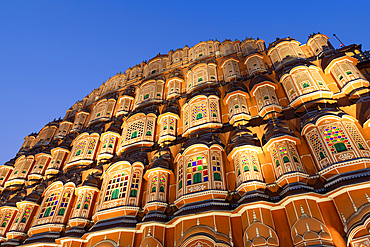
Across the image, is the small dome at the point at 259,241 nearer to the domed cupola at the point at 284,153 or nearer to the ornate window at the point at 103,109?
the domed cupola at the point at 284,153

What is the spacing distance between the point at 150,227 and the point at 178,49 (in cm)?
2446

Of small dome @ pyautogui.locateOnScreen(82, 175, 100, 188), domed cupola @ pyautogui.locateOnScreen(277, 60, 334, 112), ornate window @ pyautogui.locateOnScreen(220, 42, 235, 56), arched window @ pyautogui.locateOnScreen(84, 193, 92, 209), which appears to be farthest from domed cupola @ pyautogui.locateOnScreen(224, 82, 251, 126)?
arched window @ pyautogui.locateOnScreen(84, 193, 92, 209)

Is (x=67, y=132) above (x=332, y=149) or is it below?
above

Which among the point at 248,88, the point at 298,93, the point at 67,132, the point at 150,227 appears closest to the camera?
the point at 150,227

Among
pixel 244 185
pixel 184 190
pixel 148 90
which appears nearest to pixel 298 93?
pixel 244 185

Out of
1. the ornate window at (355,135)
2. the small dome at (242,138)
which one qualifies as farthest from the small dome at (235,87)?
the ornate window at (355,135)

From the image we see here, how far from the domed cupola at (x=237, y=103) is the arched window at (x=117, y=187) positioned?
8961 mm

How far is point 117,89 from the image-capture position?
105ft

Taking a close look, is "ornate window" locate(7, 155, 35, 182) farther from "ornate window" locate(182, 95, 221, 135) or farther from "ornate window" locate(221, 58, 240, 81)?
"ornate window" locate(221, 58, 240, 81)

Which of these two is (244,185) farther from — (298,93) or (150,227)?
(298,93)

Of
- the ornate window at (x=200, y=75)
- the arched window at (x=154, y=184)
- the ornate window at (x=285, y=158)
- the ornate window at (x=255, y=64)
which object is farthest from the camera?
the ornate window at (x=200, y=75)

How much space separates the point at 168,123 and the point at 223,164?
6790 mm

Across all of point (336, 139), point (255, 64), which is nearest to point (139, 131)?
point (255, 64)

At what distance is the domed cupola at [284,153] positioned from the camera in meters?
13.2
